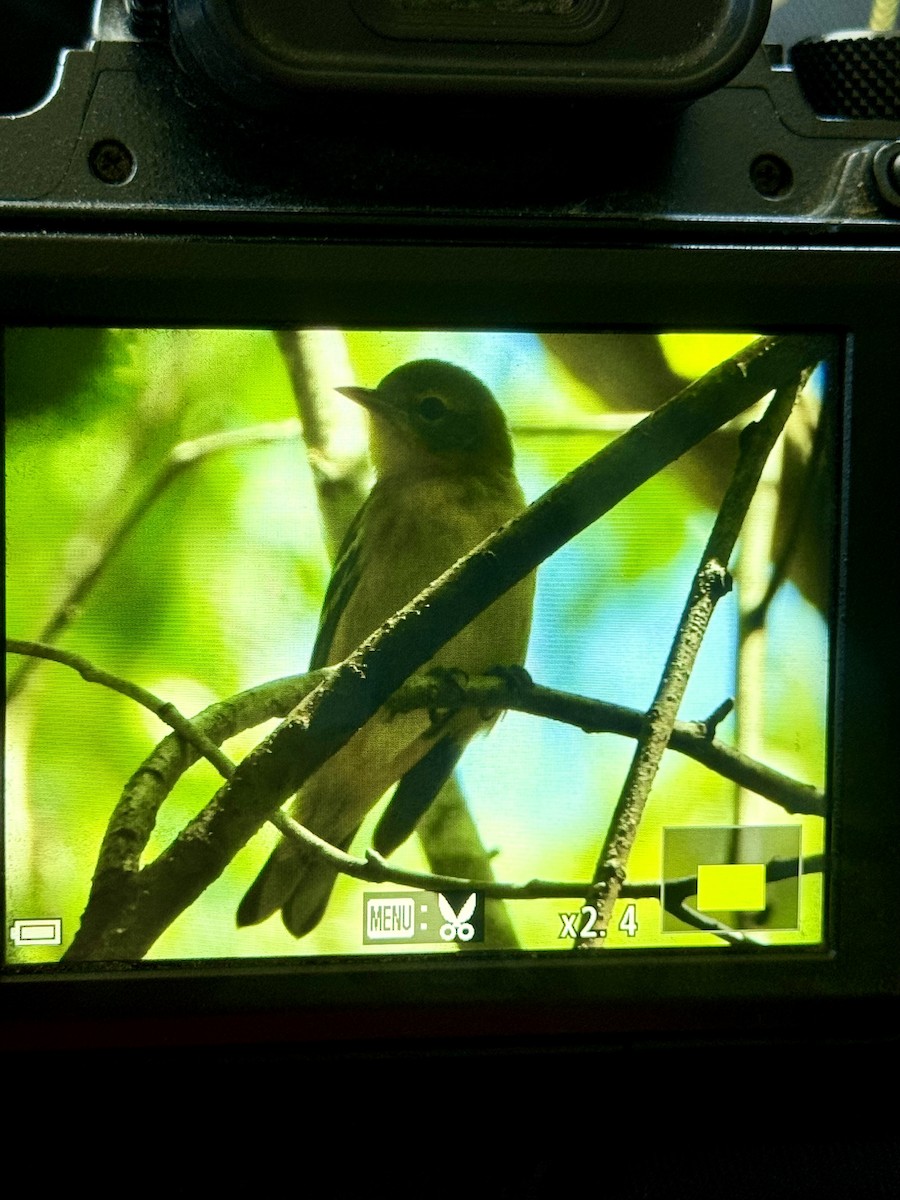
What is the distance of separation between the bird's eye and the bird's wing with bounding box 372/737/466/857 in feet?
→ 0.40

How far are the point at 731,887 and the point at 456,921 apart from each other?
0.33ft

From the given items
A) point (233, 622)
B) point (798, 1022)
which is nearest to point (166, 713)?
point (233, 622)

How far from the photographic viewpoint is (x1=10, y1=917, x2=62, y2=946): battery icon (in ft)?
1.53

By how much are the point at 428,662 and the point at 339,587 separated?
0.04m

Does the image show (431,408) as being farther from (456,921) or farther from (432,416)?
(456,921)

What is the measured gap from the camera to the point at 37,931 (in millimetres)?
467

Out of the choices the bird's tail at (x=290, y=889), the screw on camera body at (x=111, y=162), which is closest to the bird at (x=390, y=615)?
the bird's tail at (x=290, y=889)

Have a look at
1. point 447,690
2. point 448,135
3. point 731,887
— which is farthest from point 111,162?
point 731,887

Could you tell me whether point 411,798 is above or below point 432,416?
below

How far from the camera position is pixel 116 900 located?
1.53ft

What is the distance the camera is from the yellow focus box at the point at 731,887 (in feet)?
1.60

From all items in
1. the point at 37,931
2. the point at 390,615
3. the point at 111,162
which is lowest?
the point at 37,931

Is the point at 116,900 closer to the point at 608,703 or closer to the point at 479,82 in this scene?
the point at 608,703

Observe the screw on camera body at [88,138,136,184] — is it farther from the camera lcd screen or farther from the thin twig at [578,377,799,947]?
the thin twig at [578,377,799,947]
